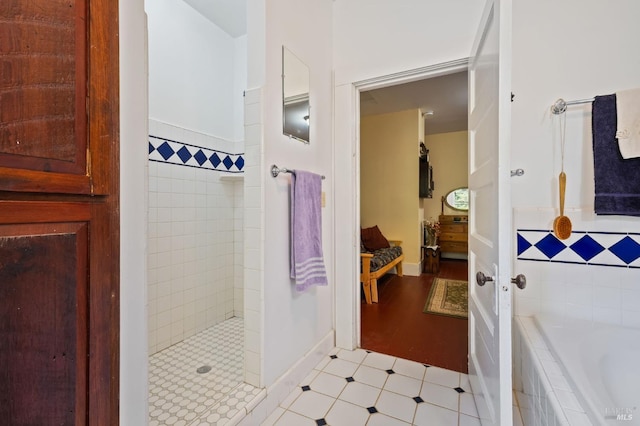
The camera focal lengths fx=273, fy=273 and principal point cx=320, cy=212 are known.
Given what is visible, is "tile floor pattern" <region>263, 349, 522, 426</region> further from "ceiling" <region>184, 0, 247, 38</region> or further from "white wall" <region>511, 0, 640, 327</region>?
"ceiling" <region>184, 0, 247, 38</region>

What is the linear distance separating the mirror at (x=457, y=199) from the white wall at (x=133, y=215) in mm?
6038

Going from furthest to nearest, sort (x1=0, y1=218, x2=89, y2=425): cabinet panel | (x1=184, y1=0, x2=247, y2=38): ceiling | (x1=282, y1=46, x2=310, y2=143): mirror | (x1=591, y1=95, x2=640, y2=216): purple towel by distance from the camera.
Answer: (x1=184, y1=0, x2=247, y2=38): ceiling
(x1=282, y1=46, x2=310, y2=143): mirror
(x1=591, y1=95, x2=640, y2=216): purple towel
(x1=0, y1=218, x2=89, y2=425): cabinet panel

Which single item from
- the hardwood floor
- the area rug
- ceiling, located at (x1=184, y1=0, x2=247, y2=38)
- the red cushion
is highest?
ceiling, located at (x1=184, y1=0, x2=247, y2=38)

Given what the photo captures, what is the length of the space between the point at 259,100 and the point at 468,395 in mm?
2075

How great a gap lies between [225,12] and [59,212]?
241 centimetres

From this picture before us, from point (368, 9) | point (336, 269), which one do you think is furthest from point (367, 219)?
point (368, 9)

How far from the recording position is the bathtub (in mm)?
943

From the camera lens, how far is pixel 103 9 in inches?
22.1

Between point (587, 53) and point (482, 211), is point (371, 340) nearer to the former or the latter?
point (482, 211)

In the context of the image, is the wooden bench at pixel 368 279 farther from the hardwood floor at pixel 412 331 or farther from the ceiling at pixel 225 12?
the ceiling at pixel 225 12

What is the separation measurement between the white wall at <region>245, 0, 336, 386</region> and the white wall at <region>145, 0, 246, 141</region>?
94 cm

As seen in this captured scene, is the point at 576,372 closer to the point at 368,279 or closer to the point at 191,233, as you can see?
the point at 368,279

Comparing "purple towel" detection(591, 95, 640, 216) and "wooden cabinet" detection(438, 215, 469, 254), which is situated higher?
"purple towel" detection(591, 95, 640, 216)

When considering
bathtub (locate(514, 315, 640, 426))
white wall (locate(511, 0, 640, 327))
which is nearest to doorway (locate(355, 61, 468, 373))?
white wall (locate(511, 0, 640, 327))
